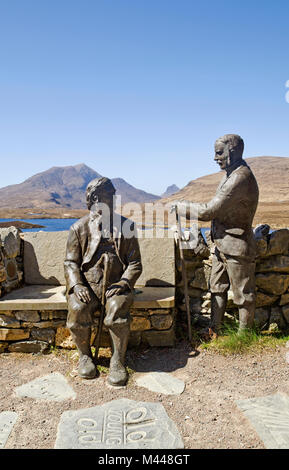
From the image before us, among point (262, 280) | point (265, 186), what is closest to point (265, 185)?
point (265, 186)

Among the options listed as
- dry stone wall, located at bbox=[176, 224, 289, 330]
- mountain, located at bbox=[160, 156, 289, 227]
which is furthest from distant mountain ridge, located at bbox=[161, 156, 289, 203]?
dry stone wall, located at bbox=[176, 224, 289, 330]

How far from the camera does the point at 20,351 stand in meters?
4.18

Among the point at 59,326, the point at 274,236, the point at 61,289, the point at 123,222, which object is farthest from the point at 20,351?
the point at 274,236

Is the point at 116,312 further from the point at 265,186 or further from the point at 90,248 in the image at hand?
the point at 265,186

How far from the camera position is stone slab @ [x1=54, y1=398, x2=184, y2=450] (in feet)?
8.31

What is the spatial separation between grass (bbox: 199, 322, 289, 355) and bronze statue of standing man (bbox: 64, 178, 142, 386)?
1198 millimetres

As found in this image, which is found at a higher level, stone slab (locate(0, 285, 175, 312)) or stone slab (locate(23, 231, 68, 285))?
stone slab (locate(23, 231, 68, 285))

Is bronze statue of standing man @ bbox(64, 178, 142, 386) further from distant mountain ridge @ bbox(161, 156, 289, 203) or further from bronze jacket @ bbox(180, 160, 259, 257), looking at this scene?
distant mountain ridge @ bbox(161, 156, 289, 203)

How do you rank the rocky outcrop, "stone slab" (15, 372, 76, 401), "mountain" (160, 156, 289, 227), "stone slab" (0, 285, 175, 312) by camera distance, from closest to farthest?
"stone slab" (15, 372, 76, 401) < "stone slab" (0, 285, 175, 312) < the rocky outcrop < "mountain" (160, 156, 289, 227)

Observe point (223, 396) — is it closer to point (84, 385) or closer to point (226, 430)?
point (226, 430)

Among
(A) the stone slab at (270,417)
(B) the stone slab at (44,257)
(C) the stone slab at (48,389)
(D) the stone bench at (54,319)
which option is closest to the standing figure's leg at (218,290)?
(D) the stone bench at (54,319)

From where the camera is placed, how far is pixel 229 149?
408cm

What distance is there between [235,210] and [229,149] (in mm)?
702
